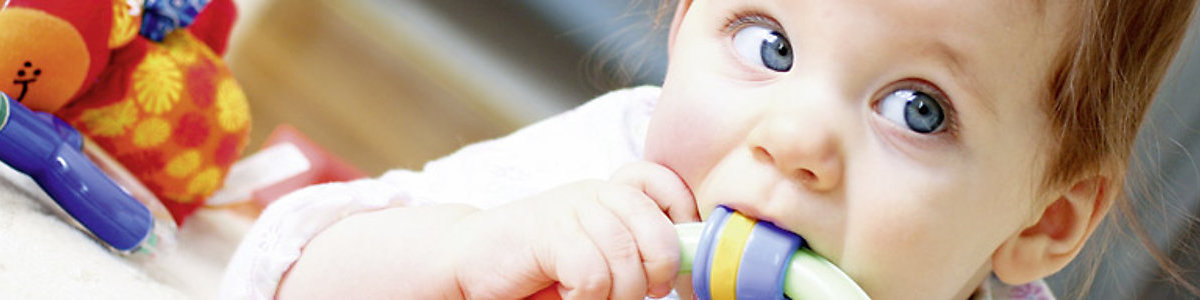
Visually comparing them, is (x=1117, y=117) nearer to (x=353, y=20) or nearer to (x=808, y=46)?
(x=808, y=46)

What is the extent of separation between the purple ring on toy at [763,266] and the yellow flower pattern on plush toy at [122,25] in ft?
1.74

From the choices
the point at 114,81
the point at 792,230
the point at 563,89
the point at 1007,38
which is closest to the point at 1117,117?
the point at 1007,38

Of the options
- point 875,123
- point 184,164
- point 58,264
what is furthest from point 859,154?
point 184,164

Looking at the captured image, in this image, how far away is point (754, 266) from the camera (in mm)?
607

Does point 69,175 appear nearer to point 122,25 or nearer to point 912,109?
point 122,25

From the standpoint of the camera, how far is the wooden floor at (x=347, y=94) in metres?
1.38

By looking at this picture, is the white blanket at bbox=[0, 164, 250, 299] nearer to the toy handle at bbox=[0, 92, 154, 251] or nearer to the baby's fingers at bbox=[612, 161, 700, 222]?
the toy handle at bbox=[0, 92, 154, 251]

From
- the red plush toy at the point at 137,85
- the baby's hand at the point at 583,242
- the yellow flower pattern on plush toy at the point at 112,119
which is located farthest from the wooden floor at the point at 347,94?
the baby's hand at the point at 583,242

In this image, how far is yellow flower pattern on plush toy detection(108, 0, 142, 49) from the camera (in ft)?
2.96

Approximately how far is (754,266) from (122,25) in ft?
1.78

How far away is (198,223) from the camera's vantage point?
1067 mm

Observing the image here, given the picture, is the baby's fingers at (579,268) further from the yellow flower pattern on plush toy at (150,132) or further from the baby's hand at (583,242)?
the yellow flower pattern on plush toy at (150,132)

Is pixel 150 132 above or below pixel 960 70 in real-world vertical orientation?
below

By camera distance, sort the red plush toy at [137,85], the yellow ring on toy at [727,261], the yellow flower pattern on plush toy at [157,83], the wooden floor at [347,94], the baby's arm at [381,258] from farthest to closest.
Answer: the wooden floor at [347,94] < the yellow flower pattern on plush toy at [157,83] < the red plush toy at [137,85] < the baby's arm at [381,258] < the yellow ring on toy at [727,261]
